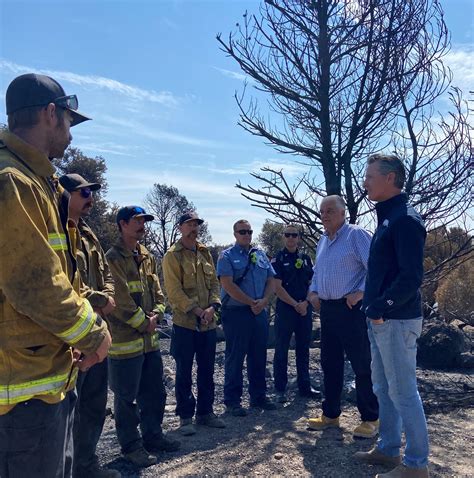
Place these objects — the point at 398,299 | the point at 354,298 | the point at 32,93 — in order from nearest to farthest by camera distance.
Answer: the point at 32,93 < the point at 398,299 < the point at 354,298

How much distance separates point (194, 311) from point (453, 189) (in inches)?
133

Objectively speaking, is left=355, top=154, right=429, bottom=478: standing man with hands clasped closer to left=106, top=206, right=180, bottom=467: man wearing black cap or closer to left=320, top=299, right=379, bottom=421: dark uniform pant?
left=320, top=299, right=379, bottom=421: dark uniform pant

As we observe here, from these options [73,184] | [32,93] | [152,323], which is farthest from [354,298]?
[32,93]

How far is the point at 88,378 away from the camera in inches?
159

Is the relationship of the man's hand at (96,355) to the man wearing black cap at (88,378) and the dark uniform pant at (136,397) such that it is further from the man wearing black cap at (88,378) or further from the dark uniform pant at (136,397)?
the dark uniform pant at (136,397)

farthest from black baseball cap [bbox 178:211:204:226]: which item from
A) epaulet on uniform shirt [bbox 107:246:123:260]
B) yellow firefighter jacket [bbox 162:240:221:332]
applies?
epaulet on uniform shirt [bbox 107:246:123:260]

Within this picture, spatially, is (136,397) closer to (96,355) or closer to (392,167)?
(96,355)

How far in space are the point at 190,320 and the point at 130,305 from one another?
1.10 meters

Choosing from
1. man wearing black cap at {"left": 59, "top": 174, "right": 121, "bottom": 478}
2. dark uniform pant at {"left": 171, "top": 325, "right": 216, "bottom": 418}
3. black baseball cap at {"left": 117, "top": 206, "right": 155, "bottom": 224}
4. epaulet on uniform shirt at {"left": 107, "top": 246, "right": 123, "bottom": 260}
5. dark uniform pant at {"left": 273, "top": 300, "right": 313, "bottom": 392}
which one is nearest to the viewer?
man wearing black cap at {"left": 59, "top": 174, "right": 121, "bottom": 478}

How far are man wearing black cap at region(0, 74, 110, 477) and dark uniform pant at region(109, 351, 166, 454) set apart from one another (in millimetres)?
1998

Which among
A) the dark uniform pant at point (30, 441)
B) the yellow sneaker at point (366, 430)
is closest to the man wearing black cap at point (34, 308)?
the dark uniform pant at point (30, 441)

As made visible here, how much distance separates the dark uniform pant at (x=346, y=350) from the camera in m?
4.91

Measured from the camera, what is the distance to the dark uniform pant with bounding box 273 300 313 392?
6.61 meters

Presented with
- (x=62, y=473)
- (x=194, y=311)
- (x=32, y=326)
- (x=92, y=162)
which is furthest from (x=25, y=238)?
(x=92, y=162)
